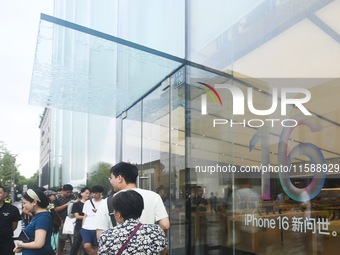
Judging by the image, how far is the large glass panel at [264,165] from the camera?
4996 millimetres

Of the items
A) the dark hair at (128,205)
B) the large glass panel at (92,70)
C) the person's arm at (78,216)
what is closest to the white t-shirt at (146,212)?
the dark hair at (128,205)

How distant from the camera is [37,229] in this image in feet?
12.2

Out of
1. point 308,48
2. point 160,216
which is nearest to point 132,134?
point 308,48

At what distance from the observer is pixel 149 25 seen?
10.3 metres

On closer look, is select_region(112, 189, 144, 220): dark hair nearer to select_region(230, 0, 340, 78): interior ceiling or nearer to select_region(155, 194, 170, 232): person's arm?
select_region(155, 194, 170, 232): person's arm

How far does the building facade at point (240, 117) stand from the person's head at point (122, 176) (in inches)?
107

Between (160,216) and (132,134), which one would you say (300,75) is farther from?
(132,134)

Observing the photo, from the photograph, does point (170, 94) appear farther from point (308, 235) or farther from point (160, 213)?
point (160, 213)

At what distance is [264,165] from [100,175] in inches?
395

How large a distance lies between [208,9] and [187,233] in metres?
4.18

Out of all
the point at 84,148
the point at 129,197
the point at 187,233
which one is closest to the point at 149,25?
the point at 187,233

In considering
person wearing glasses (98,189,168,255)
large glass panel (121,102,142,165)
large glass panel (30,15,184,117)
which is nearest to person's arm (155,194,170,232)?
person wearing glasses (98,189,168,255)

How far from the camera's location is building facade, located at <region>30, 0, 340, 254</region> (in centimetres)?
518

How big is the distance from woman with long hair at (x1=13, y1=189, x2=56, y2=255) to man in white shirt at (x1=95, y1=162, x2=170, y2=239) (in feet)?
2.27
